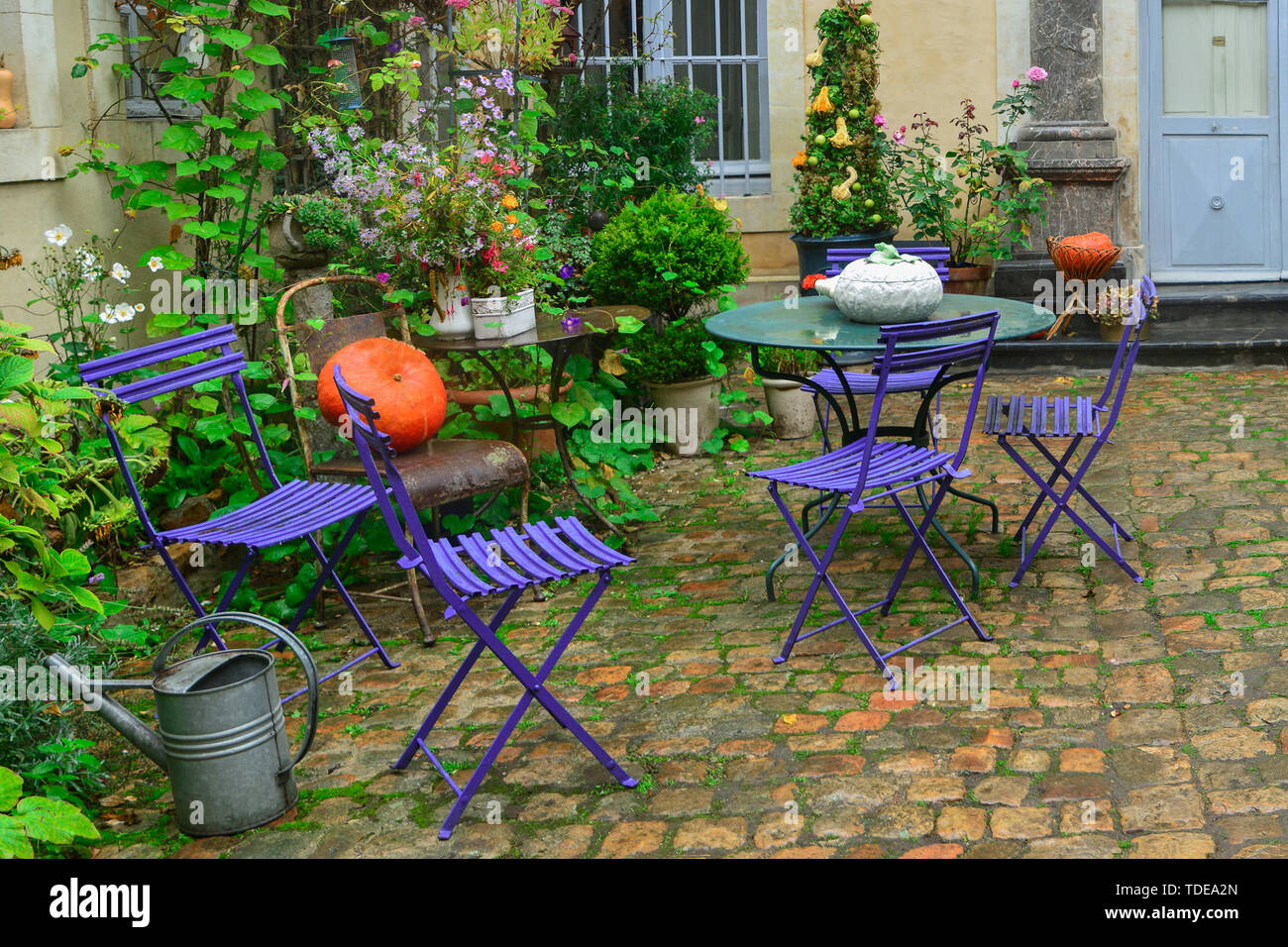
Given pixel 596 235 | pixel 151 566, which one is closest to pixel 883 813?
pixel 151 566

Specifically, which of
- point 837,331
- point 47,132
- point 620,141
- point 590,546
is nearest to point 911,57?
point 620,141

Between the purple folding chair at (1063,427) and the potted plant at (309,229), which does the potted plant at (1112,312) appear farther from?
the potted plant at (309,229)

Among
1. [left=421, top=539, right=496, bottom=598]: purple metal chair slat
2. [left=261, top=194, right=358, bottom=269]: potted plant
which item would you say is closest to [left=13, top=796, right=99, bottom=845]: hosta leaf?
[left=421, top=539, right=496, bottom=598]: purple metal chair slat

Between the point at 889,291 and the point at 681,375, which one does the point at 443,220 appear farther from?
the point at 681,375

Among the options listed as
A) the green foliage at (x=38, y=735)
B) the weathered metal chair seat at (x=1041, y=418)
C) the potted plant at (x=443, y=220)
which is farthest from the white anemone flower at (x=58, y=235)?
the weathered metal chair seat at (x=1041, y=418)

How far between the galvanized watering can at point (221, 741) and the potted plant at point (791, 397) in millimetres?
4234

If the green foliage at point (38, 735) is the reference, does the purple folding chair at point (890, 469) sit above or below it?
above

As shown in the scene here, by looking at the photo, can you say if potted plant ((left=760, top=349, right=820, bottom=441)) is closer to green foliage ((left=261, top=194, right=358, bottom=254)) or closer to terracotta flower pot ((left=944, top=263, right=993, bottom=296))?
terracotta flower pot ((left=944, top=263, right=993, bottom=296))

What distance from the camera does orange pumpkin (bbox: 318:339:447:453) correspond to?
5.10 metres

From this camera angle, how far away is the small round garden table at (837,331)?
15.8ft

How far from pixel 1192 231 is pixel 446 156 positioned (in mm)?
6129

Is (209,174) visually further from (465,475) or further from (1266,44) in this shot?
(1266,44)

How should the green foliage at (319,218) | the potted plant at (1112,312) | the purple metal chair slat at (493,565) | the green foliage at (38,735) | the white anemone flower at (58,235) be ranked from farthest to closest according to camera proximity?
the potted plant at (1112,312) < the green foliage at (319,218) < the white anemone flower at (58,235) < the green foliage at (38,735) < the purple metal chair slat at (493,565)

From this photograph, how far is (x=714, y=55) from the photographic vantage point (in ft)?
31.8
